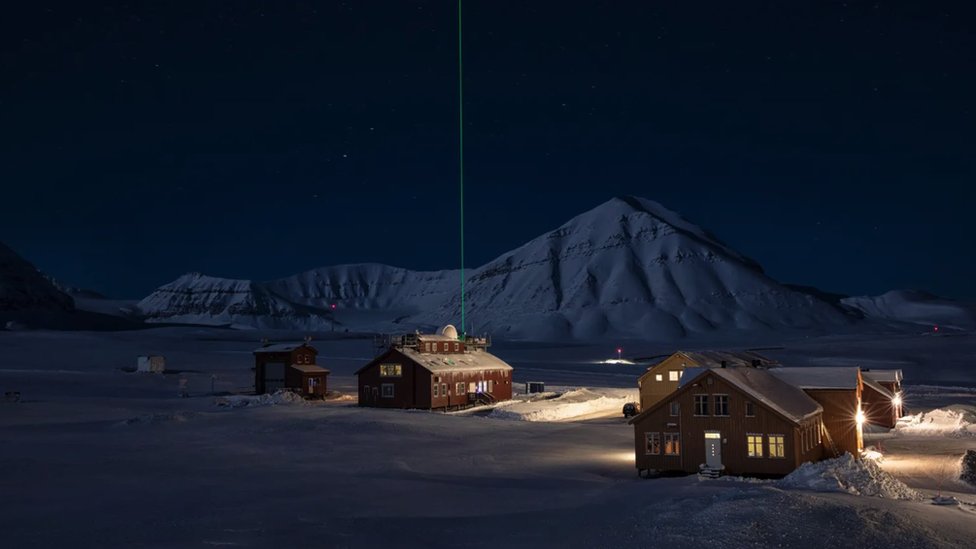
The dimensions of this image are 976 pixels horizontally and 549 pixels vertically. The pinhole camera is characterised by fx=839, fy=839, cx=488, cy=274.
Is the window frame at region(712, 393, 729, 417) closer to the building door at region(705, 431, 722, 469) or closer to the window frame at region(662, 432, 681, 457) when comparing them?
the building door at region(705, 431, 722, 469)

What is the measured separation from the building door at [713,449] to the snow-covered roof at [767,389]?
209 centimetres

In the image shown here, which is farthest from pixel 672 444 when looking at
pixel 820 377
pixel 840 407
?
pixel 820 377

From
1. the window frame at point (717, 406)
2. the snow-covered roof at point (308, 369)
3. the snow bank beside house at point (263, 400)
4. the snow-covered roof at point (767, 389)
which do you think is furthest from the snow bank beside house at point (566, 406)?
the window frame at point (717, 406)

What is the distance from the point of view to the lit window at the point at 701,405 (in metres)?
33.0

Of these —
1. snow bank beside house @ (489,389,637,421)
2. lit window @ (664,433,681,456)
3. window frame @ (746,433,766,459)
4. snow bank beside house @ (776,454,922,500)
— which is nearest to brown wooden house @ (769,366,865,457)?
window frame @ (746,433,766,459)

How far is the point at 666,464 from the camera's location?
108 ft

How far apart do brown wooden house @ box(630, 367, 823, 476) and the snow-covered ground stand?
205 centimetres

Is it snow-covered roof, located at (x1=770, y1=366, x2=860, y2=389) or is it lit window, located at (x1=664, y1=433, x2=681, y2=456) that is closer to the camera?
lit window, located at (x1=664, y1=433, x2=681, y2=456)

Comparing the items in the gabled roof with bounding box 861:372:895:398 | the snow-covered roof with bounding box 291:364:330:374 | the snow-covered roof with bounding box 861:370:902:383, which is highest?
the snow-covered roof with bounding box 291:364:330:374

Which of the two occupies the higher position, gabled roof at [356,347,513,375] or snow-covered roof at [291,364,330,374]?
gabled roof at [356,347,513,375]

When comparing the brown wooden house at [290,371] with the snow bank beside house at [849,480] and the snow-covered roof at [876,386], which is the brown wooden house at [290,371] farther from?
the snow bank beside house at [849,480]

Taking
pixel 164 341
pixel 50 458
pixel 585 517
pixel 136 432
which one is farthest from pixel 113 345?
pixel 585 517

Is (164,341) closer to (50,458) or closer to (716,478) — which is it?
(50,458)

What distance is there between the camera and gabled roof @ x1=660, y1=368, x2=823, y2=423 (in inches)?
1273
